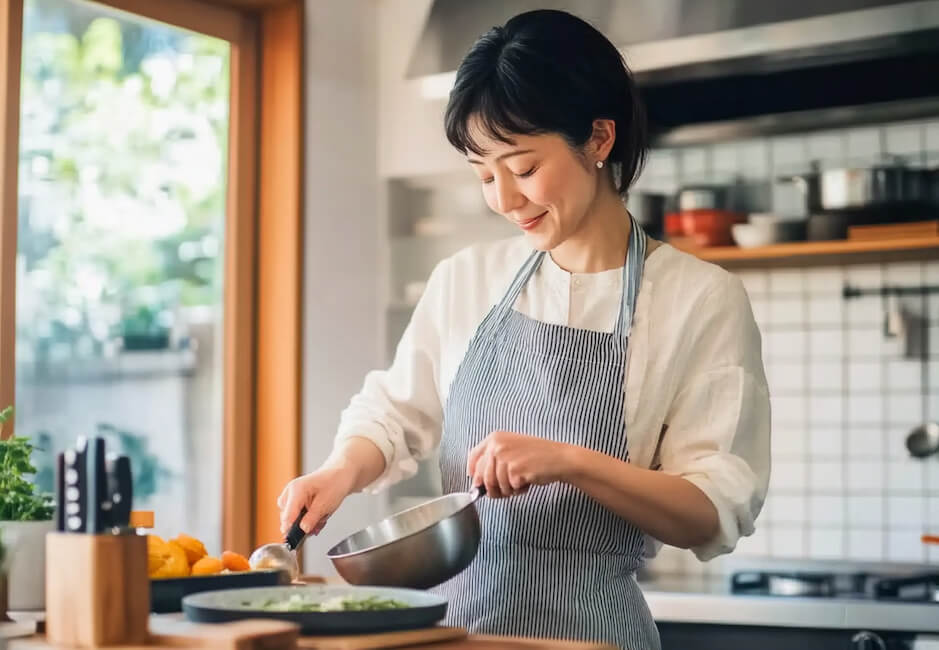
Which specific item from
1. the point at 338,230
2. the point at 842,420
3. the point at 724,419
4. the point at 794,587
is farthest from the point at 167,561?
the point at 842,420

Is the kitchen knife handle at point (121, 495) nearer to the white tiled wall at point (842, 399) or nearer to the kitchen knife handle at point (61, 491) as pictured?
the kitchen knife handle at point (61, 491)

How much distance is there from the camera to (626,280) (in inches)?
68.6

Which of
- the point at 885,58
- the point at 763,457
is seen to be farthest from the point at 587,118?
the point at 885,58

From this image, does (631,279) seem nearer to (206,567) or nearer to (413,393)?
(413,393)

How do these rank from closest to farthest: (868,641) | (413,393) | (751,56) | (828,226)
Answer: (413,393)
(868,641)
(751,56)
(828,226)

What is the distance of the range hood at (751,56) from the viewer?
2793 millimetres

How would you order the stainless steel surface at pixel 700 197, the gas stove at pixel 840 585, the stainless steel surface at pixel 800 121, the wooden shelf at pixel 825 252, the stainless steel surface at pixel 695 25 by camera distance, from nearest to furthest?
1. the stainless steel surface at pixel 695 25
2. the gas stove at pixel 840 585
3. the wooden shelf at pixel 825 252
4. the stainless steel surface at pixel 800 121
5. the stainless steel surface at pixel 700 197

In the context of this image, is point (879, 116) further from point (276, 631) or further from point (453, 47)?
point (276, 631)

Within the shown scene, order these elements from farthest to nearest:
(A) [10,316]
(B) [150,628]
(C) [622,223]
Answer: (A) [10,316]
(C) [622,223]
(B) [150,628]

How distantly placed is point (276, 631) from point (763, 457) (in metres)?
0.77

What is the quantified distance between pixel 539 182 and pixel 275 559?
0.58m

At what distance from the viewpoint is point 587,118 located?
167cm

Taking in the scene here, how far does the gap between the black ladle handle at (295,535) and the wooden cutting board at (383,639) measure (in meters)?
0.38

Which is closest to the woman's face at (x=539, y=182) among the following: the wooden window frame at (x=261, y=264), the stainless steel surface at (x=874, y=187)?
the stainless steel surface at (x=874, y=187)
